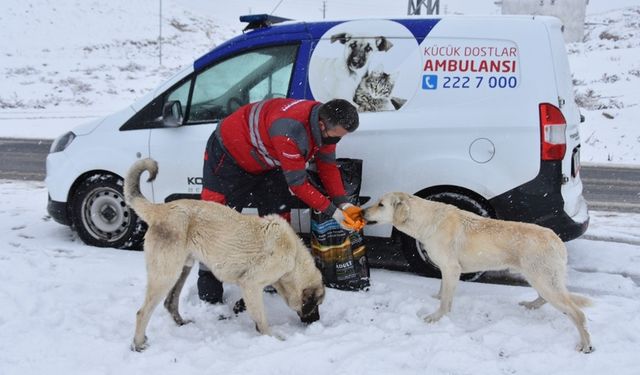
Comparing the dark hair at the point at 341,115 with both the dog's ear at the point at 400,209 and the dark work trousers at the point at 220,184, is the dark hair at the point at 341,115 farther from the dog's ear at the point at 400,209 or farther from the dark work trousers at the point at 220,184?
the dark work trousers at the point at 220,184

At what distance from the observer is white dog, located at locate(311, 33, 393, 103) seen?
457 cm

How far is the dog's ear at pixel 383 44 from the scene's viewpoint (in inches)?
179

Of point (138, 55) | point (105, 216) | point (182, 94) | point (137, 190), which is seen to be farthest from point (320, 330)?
point (138, 55)

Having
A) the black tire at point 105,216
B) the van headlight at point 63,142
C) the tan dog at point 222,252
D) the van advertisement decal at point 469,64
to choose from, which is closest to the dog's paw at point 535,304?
the tan dog at point 222,252

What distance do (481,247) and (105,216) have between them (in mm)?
3663

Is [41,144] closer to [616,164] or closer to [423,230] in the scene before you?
[423,230]

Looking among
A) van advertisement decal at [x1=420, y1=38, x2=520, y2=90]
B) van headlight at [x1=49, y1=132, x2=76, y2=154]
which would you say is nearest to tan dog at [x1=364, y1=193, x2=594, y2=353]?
van advertisement decal at [x1=420, y1=38, x2=520, y2=90]

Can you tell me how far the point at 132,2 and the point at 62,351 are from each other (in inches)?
1918

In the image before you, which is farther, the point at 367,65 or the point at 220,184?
the point at 367,65

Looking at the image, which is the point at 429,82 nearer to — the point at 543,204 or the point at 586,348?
the point at 543,204

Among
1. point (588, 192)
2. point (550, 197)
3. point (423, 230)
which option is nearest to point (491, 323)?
point (423, 230)

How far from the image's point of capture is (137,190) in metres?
3.63

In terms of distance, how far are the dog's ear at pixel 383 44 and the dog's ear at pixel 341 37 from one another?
25 cm

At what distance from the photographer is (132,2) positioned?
46625 mm
